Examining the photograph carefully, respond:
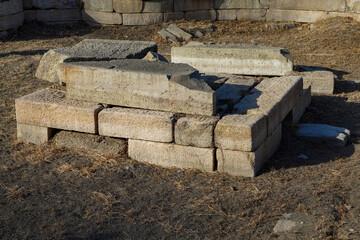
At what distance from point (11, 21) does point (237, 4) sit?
20.4 feet

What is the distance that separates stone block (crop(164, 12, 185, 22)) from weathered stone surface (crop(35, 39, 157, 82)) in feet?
21.1

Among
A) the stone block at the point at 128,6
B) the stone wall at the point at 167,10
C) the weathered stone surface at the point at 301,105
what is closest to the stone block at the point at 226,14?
the stone wall at the point at 167,10

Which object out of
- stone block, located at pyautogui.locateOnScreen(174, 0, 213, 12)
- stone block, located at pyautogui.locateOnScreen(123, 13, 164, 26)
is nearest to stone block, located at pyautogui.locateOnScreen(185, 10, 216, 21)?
stone block, located at pyautogui.locateOnScreen(174, 0, 213, 12)

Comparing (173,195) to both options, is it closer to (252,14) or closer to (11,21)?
(11,21)

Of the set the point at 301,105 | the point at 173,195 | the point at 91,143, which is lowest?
the point at 173,195

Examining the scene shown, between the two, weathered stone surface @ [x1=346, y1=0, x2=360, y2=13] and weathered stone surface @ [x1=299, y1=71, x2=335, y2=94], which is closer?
weathered stone surface @ [x1=299, y1=71, x2=335, y2=94]

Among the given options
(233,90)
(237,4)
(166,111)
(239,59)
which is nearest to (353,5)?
(237,4)

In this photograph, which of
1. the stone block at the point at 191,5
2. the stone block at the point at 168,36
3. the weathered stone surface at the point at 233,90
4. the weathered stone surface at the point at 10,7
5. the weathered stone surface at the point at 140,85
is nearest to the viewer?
the weathered stone surface at the point at 140,85

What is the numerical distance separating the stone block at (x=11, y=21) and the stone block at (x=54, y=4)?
609 mm

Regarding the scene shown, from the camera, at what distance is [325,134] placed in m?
6.75

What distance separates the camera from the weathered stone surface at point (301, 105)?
7.26 m

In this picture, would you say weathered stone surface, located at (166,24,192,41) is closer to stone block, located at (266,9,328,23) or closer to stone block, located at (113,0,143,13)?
stone block, located at (113,0,143,13)

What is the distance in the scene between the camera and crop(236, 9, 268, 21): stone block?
14.8 metres

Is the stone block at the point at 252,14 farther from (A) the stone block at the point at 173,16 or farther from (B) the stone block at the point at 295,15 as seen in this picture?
(A) the stone block at the point at 173,16
